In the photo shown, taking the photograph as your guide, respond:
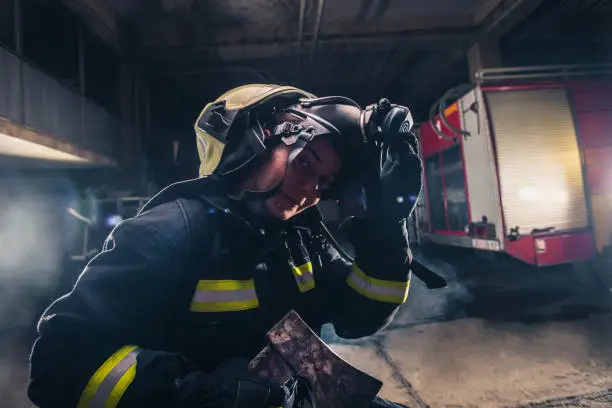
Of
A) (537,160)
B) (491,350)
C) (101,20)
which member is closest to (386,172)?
(491,350)

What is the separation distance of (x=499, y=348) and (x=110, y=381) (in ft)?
12.4

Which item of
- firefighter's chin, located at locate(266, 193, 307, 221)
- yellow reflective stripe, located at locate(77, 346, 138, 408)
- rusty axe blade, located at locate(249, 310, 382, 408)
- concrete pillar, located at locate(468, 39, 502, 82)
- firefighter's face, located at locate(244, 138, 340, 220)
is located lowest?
rusty axe blade, located at locate(249, 310, 382, 408)

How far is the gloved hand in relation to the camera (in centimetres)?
89

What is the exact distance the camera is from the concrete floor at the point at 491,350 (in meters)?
2.68

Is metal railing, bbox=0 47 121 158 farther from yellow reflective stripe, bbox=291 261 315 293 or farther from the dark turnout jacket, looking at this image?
yellow reflective stripe, bbox=291 261 315 293

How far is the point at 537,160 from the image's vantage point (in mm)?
5379

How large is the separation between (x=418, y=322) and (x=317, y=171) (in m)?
3.83

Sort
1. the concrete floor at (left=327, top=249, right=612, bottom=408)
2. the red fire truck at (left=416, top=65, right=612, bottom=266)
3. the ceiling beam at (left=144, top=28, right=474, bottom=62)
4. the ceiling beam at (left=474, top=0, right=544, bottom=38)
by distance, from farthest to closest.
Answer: the ceiling beam at (left=144, top=28, right=474, bottom=62) < the ceiling beam at (left=474, top=0, right=544, bottom=38) < the red fire truck at (left=416, top=65, right=612, bottom=266) < the concrete floor at (left=327, top=249, right=612, bottom=408)

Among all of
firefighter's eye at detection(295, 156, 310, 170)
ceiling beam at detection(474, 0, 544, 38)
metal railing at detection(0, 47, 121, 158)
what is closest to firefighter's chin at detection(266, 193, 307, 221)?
firefighter's eye at detection(295, 156, 310, 170)

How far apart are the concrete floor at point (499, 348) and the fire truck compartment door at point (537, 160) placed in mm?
1178

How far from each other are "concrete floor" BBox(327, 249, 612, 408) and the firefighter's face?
2151 millimetres

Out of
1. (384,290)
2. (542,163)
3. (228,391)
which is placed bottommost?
(228,391)

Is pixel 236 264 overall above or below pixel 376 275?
above

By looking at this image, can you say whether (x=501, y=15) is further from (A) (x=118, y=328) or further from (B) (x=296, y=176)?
(A) (x=118, y=328)
